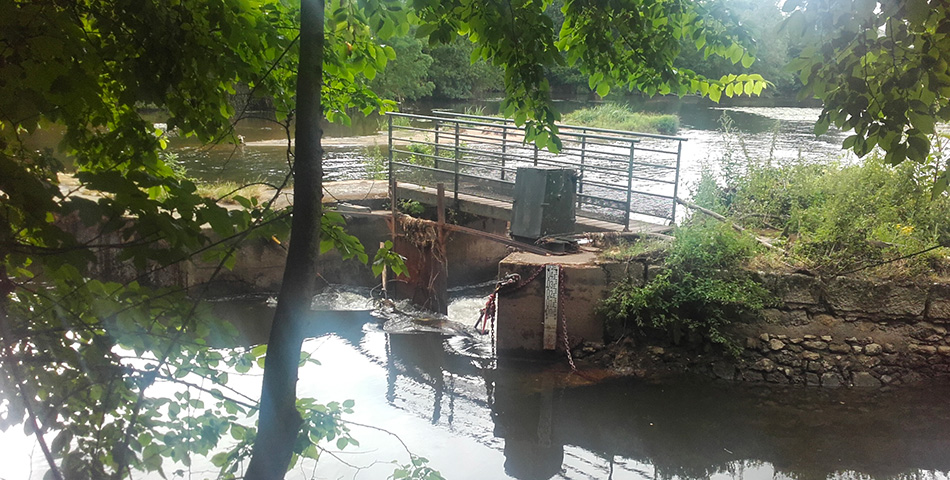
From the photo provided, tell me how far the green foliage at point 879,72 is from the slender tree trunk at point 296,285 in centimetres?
146

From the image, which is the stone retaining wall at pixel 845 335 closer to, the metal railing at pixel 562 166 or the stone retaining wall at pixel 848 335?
the stone retaining wall at pixel 848 335

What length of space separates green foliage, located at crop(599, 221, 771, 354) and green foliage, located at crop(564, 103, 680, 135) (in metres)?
17.3

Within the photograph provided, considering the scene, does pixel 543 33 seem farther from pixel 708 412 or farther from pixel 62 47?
pixel 708 412

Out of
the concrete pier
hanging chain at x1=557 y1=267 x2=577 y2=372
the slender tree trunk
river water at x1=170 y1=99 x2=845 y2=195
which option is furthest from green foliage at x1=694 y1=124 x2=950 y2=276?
the slender tree trunk

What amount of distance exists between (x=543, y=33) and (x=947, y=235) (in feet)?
24.3

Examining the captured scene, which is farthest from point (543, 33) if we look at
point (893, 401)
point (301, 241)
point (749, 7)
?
point (893, 401)

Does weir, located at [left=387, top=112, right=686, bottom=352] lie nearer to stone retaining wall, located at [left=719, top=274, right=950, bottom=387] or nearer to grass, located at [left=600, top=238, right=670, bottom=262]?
grass, located at [left=600, top=238, right=670, bottom=262]

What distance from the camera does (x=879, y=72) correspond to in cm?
245

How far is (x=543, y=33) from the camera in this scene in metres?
3.37

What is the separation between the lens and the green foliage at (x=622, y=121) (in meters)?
25.6

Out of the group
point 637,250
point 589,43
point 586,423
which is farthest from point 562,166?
point 589,43

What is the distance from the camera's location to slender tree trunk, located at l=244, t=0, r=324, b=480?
2260mm

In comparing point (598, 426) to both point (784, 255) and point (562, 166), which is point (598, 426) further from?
point (562, 166)

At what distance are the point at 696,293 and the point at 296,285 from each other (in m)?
6.52
